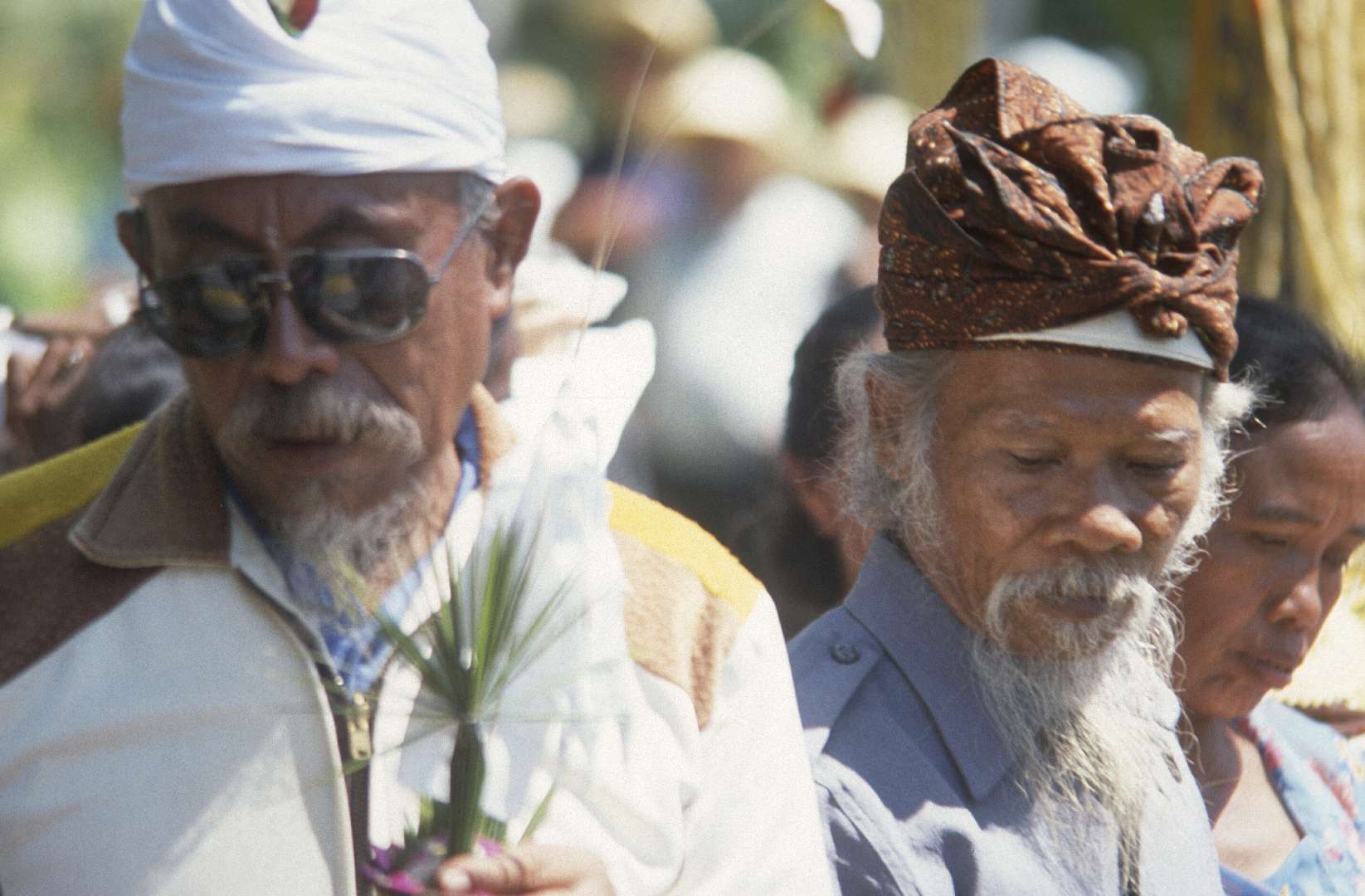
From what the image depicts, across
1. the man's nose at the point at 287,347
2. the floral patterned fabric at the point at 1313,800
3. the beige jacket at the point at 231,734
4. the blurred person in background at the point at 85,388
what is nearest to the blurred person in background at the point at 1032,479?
the beige jacket at the point at 231,734

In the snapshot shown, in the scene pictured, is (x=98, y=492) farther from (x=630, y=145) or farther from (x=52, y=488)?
(x=630, y=145)

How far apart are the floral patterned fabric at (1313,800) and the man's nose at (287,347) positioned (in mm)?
1753

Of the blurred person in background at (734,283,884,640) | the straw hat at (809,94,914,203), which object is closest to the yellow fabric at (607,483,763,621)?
the blurred person in background at (734,283,884,640)

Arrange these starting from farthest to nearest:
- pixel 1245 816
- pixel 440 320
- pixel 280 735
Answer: pixel 1245 816 → pixel 440 320 → pixel 280 735

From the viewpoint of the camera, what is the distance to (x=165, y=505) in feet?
7.90

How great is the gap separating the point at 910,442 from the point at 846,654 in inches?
13.3

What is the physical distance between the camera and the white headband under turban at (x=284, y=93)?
2410 mm

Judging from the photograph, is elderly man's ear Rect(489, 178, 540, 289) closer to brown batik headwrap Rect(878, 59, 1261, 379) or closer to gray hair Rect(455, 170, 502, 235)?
gray hair Rect(455, 170, 502, 235)

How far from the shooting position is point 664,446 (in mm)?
3734

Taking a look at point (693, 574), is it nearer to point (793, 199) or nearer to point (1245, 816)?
point (1245, 816)

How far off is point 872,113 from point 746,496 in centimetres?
324

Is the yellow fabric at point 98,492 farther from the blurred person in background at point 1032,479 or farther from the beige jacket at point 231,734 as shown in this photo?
the blurred person in background at point 1032,479

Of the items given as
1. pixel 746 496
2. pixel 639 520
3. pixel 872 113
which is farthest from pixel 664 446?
pixel 872 113

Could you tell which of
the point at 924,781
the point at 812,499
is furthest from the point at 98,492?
the point at 812,499
